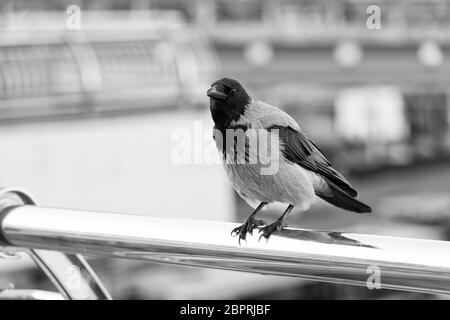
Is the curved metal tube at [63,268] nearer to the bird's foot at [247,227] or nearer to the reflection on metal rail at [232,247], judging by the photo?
the reflection on metal rail at [232,247]

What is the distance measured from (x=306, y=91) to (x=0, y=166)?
6460 mm

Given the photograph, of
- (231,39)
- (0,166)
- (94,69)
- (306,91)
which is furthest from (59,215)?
(306,91)

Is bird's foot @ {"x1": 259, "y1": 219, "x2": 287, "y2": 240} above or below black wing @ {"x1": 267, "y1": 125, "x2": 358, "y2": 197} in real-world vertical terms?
below

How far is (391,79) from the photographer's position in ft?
35.2

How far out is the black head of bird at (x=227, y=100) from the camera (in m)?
0.87

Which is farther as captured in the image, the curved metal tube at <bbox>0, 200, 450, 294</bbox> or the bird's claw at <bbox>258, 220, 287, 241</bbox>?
the bird's claw at <bbox>258, 220, 287, 241</bbox>

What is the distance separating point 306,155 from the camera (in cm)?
101

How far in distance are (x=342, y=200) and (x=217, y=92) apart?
0.64ft

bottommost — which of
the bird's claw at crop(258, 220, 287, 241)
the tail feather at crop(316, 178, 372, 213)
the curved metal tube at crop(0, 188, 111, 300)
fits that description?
the curved metal tube at crop(0, 188, 111, 300)

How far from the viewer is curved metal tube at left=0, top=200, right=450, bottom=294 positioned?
0.73 m

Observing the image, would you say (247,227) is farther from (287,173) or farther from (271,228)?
(287,173)

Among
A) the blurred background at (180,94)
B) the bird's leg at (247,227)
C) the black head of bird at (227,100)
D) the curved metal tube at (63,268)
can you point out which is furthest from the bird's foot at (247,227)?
the blurred background at (180,94)

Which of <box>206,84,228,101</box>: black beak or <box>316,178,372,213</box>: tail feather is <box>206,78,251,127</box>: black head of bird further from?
<box>316,178,372,213</box>: tail feather

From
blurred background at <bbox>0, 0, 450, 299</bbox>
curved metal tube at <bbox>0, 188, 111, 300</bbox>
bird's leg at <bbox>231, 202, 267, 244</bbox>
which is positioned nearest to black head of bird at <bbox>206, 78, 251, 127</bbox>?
bird's leg at <bbox>231, 202, 267, 244</bbox>
